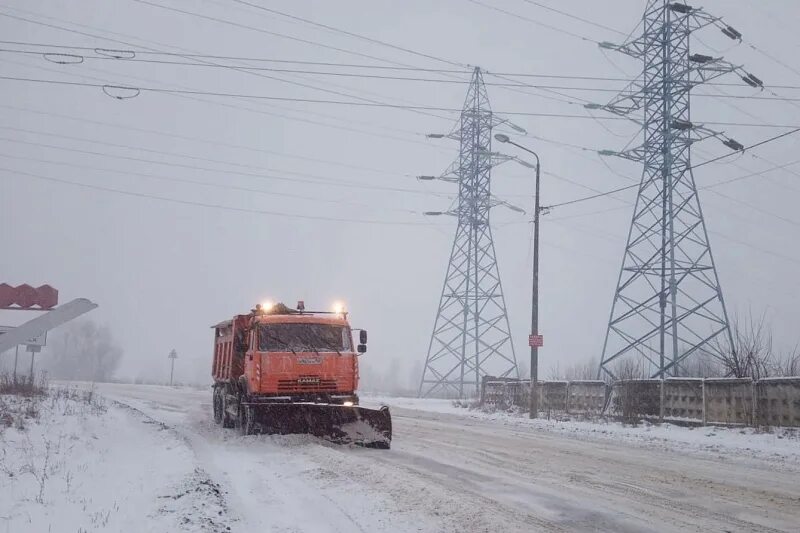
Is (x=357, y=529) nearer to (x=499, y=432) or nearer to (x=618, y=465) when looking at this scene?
(x=618, y=465)

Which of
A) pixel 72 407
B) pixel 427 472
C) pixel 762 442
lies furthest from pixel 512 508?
pixel 72 407

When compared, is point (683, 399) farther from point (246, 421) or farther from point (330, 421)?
point (246, 421)

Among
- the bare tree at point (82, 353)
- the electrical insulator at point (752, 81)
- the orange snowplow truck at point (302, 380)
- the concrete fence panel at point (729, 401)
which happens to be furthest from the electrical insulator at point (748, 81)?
the bare tree at point (82, 353)

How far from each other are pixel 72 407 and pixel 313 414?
350 inches

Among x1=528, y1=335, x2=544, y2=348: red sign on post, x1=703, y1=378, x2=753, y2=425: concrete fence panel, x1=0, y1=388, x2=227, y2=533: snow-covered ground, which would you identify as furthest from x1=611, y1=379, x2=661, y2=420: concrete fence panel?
x1=0, y1=388, x2=227, y2=533: snow-covered ground

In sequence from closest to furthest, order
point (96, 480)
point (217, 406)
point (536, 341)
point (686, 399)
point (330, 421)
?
point (96, 480) → point (330, 421) → point (217, 406) → point (686, 399) → point (536, 341)

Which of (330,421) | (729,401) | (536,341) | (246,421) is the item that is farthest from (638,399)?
(246,421)

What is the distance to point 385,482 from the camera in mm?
9133

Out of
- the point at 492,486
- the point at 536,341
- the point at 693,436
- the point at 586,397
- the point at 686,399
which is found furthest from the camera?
the point at 536,341

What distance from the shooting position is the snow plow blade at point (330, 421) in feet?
45.8

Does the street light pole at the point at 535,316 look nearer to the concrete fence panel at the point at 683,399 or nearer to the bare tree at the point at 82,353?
the concrete fence panel at the point at 683,399

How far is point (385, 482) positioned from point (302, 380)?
5.99 m

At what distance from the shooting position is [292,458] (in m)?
12.0

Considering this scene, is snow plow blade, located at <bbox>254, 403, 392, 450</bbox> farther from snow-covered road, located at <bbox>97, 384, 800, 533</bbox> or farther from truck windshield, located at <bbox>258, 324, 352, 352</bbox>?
truck windshield, located at <bbox>258, 324, 352, 352</bbox>
